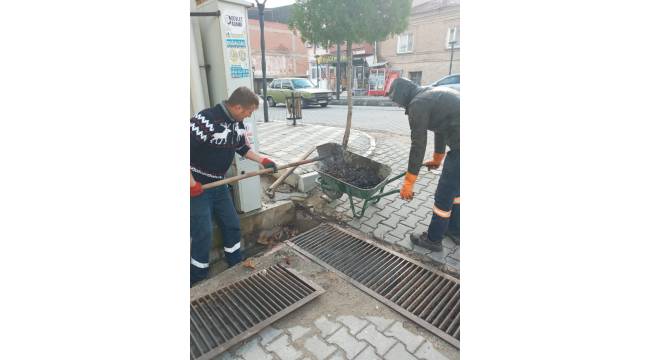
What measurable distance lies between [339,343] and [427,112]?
7.12 feet

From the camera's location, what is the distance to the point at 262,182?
205 inches

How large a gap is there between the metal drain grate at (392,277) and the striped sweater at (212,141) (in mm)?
1294

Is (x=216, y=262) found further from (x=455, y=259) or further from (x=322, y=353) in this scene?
(x=455, y=259)

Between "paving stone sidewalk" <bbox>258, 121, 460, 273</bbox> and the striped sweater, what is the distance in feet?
6.34

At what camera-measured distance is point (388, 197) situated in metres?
4.96

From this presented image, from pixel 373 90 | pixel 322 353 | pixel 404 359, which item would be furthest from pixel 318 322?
pixel 373 90

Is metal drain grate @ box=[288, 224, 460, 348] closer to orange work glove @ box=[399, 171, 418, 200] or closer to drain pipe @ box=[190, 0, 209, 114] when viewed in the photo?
orange work glove @ box=[399, 171, 418, 200]

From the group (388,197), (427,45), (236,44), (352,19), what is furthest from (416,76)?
(236,44)

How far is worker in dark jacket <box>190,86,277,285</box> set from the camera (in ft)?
9.12

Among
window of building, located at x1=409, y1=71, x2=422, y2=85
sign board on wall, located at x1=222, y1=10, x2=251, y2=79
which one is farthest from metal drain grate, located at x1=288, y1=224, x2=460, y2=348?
window of building, located at x1=409, y1=71, x2=422, y2=85

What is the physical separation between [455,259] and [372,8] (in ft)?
13.8

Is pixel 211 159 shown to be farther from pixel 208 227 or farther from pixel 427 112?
pixel 427 112

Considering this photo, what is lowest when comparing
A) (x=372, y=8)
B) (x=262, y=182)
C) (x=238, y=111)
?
(x=262, y=182)

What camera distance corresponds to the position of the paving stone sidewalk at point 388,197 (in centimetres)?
382
